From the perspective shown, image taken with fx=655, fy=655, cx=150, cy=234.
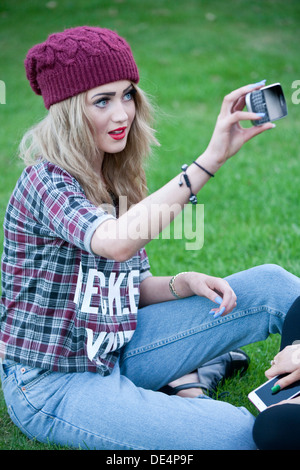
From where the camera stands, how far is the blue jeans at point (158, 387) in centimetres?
221

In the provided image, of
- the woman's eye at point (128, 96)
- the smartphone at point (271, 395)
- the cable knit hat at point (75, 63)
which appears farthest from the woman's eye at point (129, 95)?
the smartphone at point (271, 395)

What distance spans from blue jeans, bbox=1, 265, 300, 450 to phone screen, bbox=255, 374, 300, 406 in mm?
82

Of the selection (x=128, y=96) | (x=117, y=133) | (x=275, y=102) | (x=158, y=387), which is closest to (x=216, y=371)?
(x=158, y=387)

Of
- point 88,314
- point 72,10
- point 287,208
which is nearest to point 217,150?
point 88,314

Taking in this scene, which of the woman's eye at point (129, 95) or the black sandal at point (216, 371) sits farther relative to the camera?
the black sandal at point (216, 371)

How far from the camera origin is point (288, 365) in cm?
229

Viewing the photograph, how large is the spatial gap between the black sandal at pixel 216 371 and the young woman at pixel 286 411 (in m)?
0.50

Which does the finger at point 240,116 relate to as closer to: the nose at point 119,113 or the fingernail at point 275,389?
the nose at point 119,113

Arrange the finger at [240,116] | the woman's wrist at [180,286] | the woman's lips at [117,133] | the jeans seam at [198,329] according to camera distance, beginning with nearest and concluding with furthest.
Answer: the finger at [240,116] → the woman's lips at [117,133] → the jeans seam at [198,329] → the woman's wrist at [180,286]

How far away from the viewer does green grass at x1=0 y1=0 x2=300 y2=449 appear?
4.20 metres

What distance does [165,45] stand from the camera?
33.1 feet

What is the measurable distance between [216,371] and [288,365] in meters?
0.63

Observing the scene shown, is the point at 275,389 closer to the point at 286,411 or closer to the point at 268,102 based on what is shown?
the point at 286,411

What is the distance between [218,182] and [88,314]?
11.0 feet
